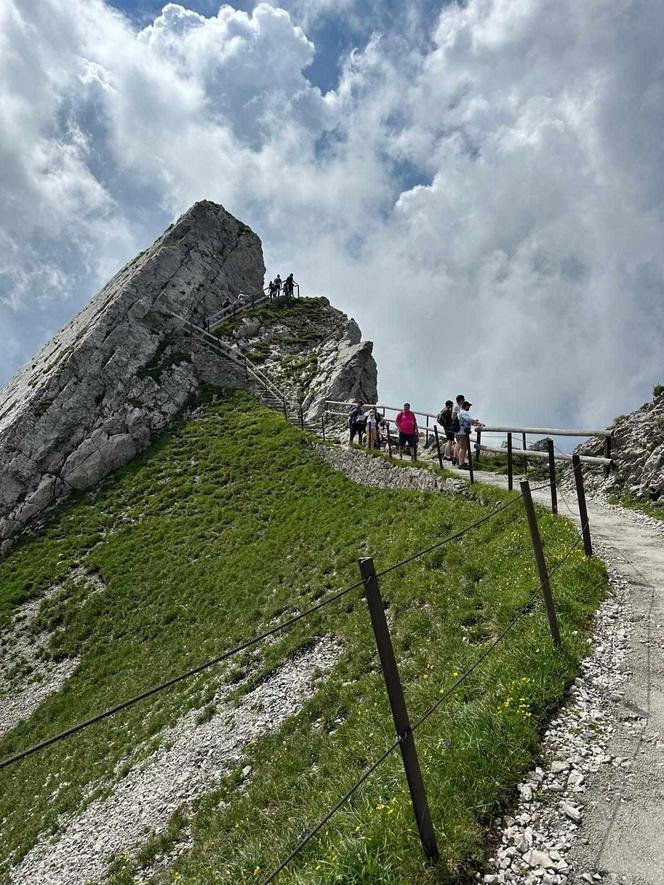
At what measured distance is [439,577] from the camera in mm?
13047

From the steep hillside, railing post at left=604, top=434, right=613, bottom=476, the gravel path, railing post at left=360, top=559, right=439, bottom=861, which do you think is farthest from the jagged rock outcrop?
the steep hillside

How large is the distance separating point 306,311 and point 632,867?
6167 centimetres

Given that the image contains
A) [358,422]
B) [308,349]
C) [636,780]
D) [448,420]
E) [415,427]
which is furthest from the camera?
[308,349]

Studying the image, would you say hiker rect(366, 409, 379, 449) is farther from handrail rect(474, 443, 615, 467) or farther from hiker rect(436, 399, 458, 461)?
handrail rect(474, 443, 615, 467)

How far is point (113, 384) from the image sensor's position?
142ft

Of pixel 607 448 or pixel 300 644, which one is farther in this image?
pixel 607 448

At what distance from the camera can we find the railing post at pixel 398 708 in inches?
158

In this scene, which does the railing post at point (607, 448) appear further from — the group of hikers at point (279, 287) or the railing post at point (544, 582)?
the group of hikers at point (279, 287)

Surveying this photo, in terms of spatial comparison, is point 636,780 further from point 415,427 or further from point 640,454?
point 415,427

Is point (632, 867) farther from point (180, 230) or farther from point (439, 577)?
point (180, 230)

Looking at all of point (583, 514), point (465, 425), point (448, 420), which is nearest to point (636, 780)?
point (583, 514)

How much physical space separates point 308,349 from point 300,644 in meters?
43.5

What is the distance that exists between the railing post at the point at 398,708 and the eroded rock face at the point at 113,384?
36.1 meters

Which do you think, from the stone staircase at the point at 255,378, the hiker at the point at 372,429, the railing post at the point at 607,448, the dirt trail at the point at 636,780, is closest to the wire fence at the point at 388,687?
the dirt trail at the point at 636,780
